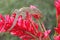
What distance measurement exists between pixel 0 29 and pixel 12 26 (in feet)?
0.16

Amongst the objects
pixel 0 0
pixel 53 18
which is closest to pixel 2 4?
pixel 0 0

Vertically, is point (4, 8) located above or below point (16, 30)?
above

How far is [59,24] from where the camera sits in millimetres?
1043

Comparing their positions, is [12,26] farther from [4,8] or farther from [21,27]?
[4,8]

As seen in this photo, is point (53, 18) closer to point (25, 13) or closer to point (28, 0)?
point (28, 0)

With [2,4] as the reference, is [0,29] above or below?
below

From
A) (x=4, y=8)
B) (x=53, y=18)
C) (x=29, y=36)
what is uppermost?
(x=4, y=8)

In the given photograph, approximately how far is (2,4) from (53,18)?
61cm

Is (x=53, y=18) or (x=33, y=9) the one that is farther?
(x=53, y=18)

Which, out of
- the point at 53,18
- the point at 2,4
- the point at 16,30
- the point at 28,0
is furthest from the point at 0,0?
the point at 16,30

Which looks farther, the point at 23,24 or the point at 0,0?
the point at 0,0

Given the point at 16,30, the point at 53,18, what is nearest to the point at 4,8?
the point at 53,18

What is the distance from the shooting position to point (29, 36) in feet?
3.62

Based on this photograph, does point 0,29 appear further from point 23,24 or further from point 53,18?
point 53,18
